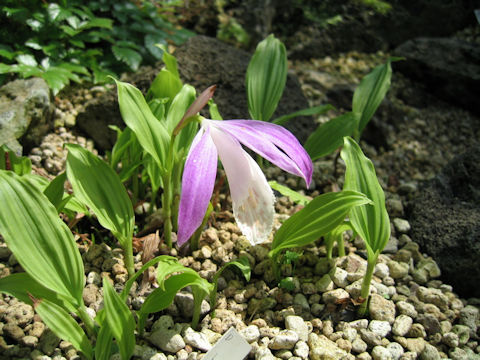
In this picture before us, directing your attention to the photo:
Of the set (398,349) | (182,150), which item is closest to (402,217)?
(398,349)

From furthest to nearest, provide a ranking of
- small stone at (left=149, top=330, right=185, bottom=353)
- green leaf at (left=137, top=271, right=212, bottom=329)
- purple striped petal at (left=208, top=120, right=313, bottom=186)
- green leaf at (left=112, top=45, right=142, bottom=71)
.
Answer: green leaf at (left=112, top=45, right=142, bottom=71), small stone at (left=149, top=330, right=185, bottom=353), green leaf at (left=137, top=271, right=212, bottom=329), purple striped petal at (left=208, top=120, right=313, bottom=186)

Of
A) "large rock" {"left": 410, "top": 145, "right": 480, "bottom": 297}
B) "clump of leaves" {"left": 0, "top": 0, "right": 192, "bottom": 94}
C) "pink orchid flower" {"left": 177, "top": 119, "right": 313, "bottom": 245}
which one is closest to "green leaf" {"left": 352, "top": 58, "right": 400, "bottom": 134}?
"large rock" {"left": 410, "top": 145, "right": 480, "bottom": 297}

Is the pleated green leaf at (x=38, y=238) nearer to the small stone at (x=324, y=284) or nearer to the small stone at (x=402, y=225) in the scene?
the small stone at (x=324, y=284)

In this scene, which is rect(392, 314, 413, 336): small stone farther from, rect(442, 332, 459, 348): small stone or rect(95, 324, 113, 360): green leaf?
rect(95, 324, 113, 360): green leaf

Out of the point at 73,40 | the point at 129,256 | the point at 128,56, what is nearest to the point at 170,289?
the point at 129,256

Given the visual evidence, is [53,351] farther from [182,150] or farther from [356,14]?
[356,14]

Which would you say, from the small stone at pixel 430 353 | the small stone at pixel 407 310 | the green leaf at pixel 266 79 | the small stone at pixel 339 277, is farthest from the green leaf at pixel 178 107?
the small stone at pixel 430 353

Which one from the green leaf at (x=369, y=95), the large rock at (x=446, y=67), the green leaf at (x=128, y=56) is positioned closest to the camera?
the green leaf at (x=369, y=95)
